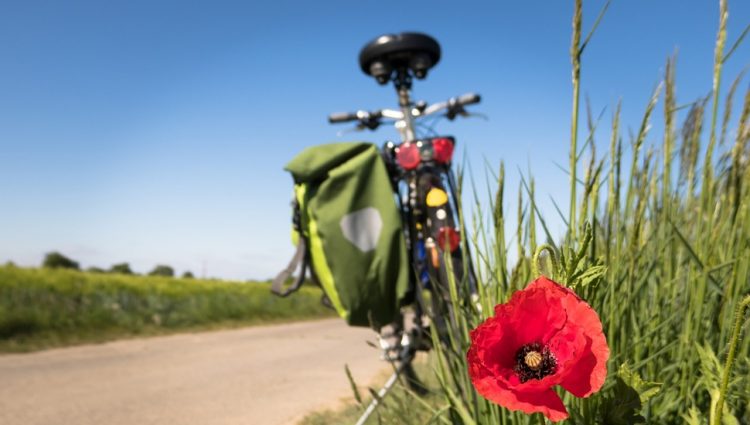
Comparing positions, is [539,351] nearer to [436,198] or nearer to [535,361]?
[535,361]

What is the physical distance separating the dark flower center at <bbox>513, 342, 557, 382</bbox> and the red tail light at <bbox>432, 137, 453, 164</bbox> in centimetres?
206

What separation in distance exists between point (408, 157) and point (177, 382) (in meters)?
2.38

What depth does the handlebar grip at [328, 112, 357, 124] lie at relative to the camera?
335 cm

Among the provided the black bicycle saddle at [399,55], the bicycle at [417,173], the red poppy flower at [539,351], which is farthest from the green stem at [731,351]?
the black bicycle saddle at [399,55]

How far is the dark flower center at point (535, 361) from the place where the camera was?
23.8 inches

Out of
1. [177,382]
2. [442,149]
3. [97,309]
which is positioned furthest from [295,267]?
[97,309]

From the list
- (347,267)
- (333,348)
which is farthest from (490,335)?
(333,348)

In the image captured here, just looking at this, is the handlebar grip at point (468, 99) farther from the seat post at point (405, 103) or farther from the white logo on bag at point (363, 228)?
the white logo on bag at point (363, 228)

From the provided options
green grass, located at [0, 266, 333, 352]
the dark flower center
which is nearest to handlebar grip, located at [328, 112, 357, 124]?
the dark flower center

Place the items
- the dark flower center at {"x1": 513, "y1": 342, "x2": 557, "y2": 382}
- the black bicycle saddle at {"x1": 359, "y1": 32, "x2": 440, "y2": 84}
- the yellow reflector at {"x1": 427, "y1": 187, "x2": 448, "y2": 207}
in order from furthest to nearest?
1. the black bicycle saddle at {"x1": 359, "y1": 32, "x2": 440, "y2": 84}
2. the yellow reflector at {"x1": 427, "y1": 187, "x2": 448, "y2": 207}
3. the dark flower center at {"x1": 513, "y1": 342, "x2": 557, "y2": 382}

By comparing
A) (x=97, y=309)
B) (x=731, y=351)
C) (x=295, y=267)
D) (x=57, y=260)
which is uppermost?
(x=731, y=351)

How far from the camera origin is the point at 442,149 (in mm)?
2658

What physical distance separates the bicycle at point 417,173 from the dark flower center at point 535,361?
1441 mm

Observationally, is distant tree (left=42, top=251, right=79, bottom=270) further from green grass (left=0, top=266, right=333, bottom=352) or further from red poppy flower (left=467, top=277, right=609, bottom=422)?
red poppy flower (left=467, top=277, right=609, bottom=422)
